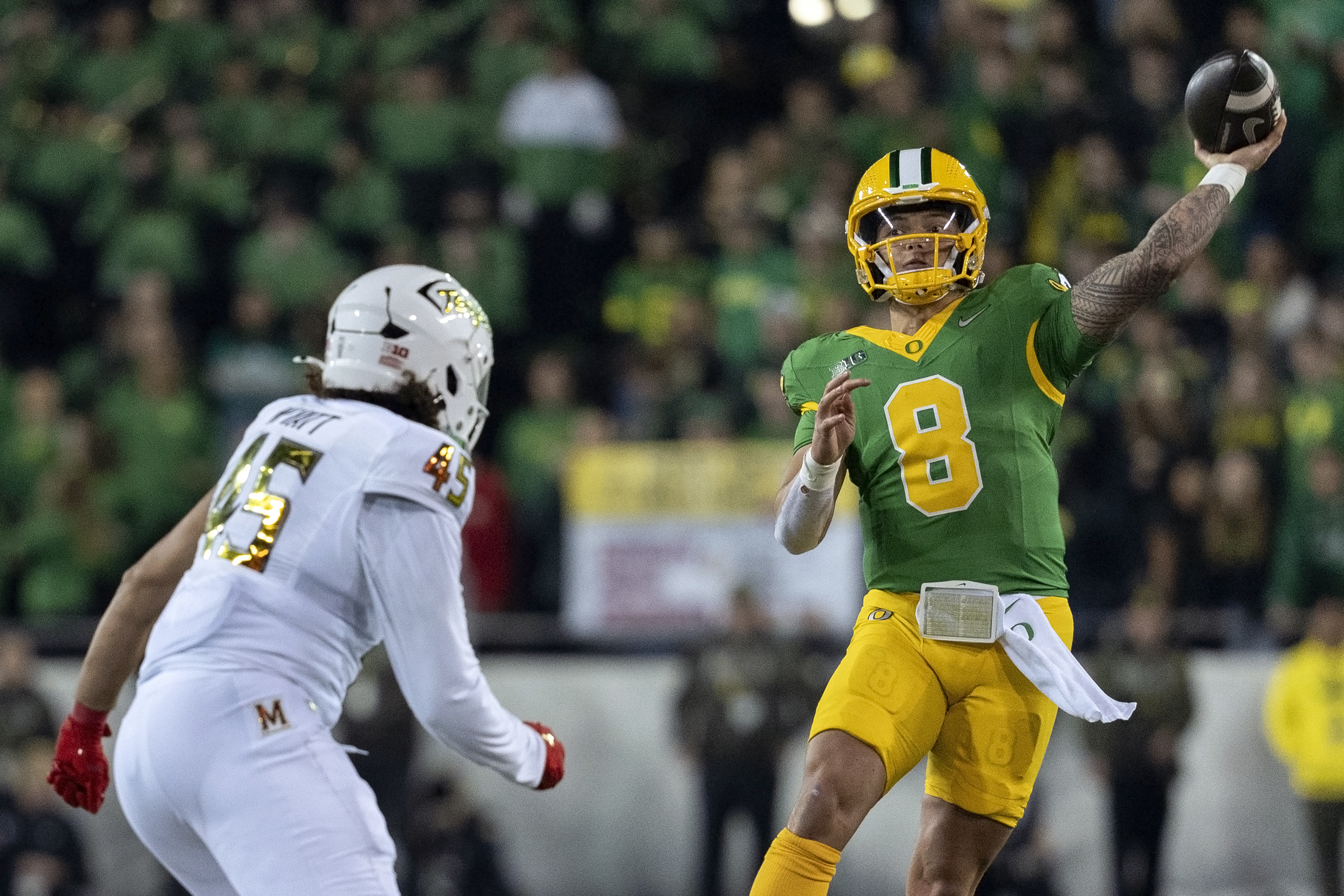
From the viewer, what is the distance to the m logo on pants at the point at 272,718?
3.82 meters

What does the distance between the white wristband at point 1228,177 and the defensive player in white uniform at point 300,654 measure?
220cm

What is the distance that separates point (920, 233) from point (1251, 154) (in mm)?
921

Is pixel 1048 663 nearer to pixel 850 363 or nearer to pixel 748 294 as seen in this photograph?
pixel 850 363

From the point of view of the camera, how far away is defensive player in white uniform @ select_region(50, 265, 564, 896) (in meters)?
3.76

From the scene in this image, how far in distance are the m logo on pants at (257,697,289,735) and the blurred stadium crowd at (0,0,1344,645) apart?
20.1ft

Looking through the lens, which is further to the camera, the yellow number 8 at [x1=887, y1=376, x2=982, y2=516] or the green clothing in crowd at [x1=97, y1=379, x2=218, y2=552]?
the green clothing in crowd at [x1=97, y1=379, x2=218, y2=552]

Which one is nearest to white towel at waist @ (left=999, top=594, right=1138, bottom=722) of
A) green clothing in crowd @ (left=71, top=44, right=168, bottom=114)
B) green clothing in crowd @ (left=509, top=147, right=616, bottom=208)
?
green clothing in crowd @ (left=509, top=147, right=616, bottom=208)

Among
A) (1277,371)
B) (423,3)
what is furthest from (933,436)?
(423,3)

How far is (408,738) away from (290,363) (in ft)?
7.58

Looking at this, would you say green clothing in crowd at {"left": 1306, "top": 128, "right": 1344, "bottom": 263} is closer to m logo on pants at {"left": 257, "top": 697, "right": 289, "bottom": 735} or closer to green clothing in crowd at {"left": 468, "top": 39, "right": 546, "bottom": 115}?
green clothing in crowd at {"left": 468, "top": 39, "right": 546, "bottom": 115}

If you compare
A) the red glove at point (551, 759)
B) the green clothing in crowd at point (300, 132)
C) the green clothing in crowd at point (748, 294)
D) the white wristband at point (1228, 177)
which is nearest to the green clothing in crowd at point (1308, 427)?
the green clothing in crowd at point (748, 294)

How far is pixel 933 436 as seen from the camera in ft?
15.9

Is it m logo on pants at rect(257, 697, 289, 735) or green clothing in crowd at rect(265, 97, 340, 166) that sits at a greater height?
green clothing in crowd at rect(265, 97, 340, 166)

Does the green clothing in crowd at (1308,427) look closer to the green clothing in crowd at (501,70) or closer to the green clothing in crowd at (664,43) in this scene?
the green clothing in crowd at (664,43)
